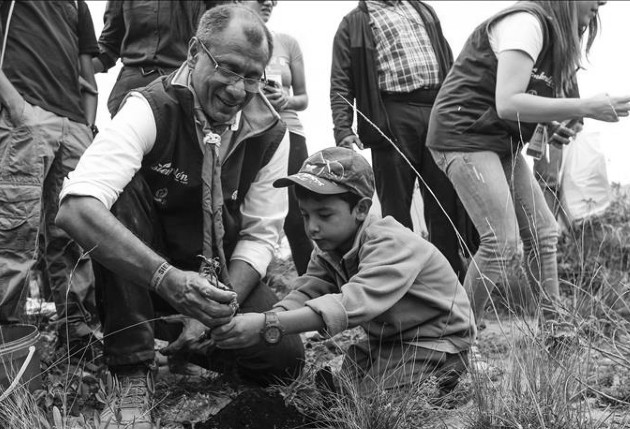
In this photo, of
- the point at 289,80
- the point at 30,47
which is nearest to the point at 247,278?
the point at 30,47

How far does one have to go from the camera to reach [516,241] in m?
3.63

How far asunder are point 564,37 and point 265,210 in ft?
4.91

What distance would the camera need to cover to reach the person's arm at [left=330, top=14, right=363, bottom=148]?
4.75 m

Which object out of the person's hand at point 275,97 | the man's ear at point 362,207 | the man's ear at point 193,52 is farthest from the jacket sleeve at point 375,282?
the person's hand at point 275,97

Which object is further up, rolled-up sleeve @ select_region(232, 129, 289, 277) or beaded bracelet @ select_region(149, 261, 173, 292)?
beaded bracelet @ select_region(149, 261, 173, 292)

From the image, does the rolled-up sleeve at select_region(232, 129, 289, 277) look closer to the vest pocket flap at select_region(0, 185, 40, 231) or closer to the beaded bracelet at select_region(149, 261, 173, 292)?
the beaded bracelet at select_region(149, 261, 173, 292)

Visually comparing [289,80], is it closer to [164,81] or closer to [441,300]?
[164,81]

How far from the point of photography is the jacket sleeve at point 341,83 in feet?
15.6

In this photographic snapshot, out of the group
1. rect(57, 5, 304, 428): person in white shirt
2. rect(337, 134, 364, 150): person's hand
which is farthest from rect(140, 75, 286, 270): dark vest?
rect(337, 134, 364, 150): person's hand

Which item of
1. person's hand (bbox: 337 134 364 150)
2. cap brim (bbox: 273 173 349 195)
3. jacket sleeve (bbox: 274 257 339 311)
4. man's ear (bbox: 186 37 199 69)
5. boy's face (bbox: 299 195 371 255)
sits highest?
man's ear (bbox: 186 37 199 69)

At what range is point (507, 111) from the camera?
142 inches

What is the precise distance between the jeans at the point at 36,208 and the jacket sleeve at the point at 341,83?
1.45m

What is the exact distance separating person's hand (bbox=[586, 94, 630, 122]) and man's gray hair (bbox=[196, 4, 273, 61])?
1.42m

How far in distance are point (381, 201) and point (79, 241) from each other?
2229mm
